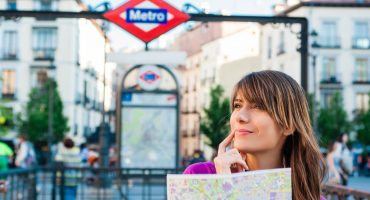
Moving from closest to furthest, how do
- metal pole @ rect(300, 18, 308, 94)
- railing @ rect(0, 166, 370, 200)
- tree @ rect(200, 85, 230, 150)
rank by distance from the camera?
metal pole @ rect(300, 18, 308, 94) → railing @ rect(0, 166, 370, 200) → tree @ rect(200, 85, 230, 150)

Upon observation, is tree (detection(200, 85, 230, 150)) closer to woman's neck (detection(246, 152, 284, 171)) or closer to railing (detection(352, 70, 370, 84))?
railing (detection(352, 70, 370, 84))

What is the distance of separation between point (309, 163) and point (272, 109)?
10.3 inches

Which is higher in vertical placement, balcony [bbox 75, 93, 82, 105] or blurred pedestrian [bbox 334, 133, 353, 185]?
balcony [bbox 75, 93, 82, 105]

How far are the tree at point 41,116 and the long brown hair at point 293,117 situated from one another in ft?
164

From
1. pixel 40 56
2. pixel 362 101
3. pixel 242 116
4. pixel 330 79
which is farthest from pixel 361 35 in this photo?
pixel 242 116

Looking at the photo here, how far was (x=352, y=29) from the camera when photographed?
60312mm

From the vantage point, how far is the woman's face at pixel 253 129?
2.16 metres

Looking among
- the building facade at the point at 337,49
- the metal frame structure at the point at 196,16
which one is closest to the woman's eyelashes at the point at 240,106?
the metal frame structure at the point at 196,16

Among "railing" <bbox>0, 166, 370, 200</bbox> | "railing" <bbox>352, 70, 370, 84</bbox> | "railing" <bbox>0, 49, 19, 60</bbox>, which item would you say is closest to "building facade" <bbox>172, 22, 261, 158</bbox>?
"railing" <bbox>352, 70, 370, 84</bbox>

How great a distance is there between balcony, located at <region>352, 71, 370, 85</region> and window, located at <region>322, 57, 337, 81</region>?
1628mm

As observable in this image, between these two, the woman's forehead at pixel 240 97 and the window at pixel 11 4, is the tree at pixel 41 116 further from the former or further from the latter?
the woman's forehead at pixel 240 97

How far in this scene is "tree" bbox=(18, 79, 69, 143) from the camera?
52156 millimetres

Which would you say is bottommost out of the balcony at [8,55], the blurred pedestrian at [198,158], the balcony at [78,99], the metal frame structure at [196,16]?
the blurred pedestrian at [198,158]

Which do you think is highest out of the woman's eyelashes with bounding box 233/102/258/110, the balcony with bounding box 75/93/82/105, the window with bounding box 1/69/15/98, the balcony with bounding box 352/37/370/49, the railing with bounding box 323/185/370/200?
the balcony with bounding box 352/37/370/49
